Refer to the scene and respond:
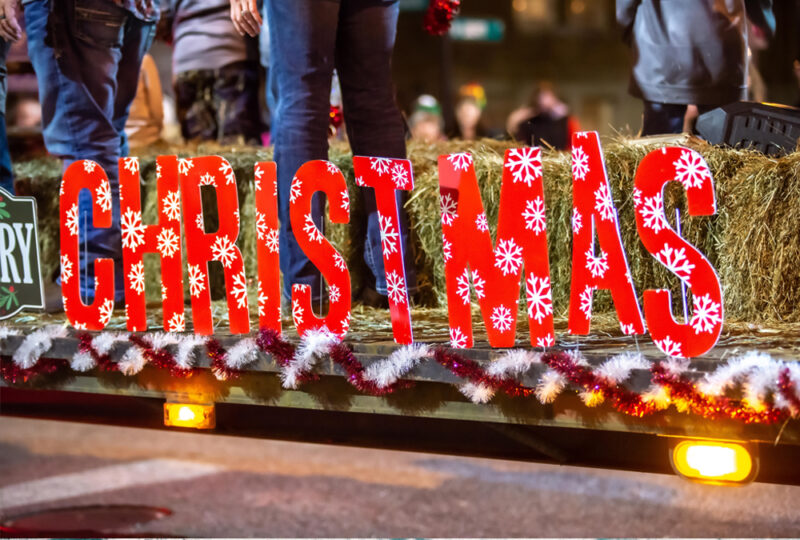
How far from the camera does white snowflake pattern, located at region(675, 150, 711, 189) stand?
1.74 meters

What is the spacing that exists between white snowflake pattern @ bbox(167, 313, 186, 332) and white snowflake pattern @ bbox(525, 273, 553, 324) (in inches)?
40.2

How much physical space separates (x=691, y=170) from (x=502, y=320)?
55 centimetres

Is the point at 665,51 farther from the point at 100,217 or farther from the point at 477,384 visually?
the point at 100,217

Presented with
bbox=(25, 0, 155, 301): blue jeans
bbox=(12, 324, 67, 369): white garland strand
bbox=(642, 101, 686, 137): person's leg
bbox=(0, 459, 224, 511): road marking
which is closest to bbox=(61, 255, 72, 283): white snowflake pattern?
bbox=(12, 324, 67, 369): white garland strand

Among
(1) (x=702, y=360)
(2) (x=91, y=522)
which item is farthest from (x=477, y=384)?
(2) (x=91, y=522)

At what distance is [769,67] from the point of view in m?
5.14

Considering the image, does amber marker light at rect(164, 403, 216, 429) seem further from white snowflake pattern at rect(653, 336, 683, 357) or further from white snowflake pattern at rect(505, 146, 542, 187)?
white snowflake pattern at rect(653, 336, 683, 357)

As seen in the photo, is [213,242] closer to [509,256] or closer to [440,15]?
[509,256]

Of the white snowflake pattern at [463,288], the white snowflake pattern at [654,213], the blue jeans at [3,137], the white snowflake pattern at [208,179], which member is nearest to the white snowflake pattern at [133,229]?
the white snowflake pattern at [208,179]

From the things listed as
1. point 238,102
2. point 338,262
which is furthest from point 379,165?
point 238,102

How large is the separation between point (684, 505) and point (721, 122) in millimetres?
1366

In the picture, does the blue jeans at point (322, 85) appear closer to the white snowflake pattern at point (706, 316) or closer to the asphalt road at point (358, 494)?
the asphalt road at point (358, 494)

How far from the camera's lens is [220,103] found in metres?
4.00

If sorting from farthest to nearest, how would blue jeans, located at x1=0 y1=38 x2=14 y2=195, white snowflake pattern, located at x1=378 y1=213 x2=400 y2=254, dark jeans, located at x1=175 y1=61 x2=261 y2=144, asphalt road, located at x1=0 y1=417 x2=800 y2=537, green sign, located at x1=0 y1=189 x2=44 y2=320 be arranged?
dark jeans, located at x1=175 y1=61 x2=261 y2=144 → blue jeans, located at x1=0 y1=38 x2=14 y2=195 → asphalt road, located at x1=0 y1=417 x2=800 y2=537 → green sign, located at x1=0 y1=189 x2=44 y2=320 → white snowflake pattern, located at x1=378 y1=213 x2=400 y2=254
